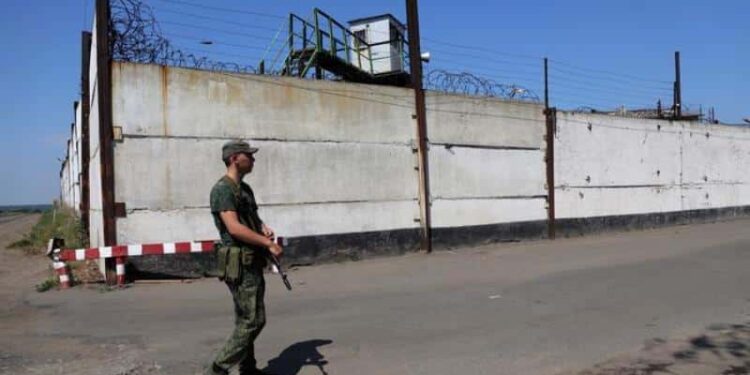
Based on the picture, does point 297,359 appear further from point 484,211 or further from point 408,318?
point 484,211

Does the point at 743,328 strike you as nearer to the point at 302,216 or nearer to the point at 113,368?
the point at 113,368

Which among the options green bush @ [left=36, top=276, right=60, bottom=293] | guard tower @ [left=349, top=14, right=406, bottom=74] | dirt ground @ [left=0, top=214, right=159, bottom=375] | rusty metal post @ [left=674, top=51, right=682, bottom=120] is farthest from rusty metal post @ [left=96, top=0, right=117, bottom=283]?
rusty metal post @ [left=674, top=51, right=682, bottom=120]

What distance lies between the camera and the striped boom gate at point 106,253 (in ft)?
33.8

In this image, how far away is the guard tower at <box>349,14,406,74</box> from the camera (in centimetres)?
1772

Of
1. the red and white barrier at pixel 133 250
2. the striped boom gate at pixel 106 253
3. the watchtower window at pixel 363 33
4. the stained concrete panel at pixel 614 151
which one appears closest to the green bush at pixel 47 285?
the striped boom gate at pixel 106 253

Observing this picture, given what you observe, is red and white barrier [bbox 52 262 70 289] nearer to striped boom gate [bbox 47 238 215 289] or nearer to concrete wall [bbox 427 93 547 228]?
striped boom gate [bbox 47 238 215 289]

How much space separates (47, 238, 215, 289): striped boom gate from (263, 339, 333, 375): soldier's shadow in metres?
4.97

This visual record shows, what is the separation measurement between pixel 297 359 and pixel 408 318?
2.06m

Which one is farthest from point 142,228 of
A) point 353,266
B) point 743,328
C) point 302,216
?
point 743,328

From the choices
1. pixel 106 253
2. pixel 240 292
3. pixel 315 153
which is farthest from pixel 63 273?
pixel 240 292

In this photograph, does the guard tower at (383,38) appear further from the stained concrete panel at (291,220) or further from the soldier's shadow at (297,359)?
the soldier's shadow at (297,359)

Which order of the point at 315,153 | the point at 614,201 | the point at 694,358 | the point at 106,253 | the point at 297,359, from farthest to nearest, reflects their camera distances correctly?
the point at 614,201
the point at 315,153
the point at 106,253
the point at 297,359
the point at 694,358

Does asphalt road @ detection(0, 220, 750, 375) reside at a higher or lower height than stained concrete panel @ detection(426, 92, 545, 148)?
lower

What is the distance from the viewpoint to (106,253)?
408 inches
